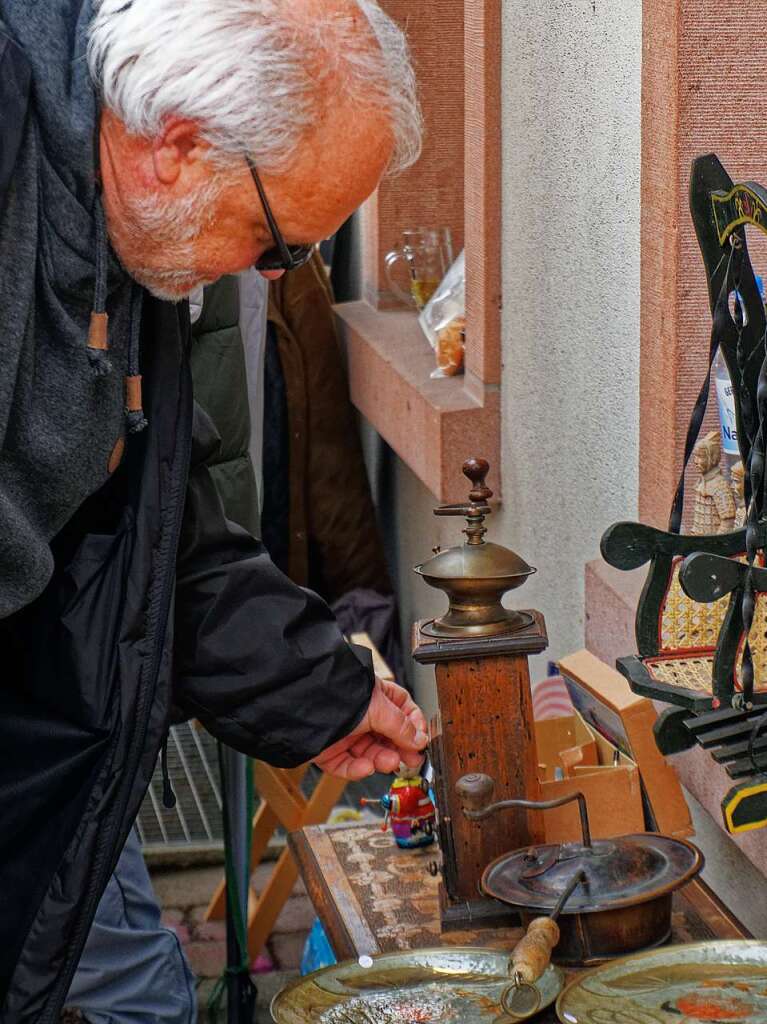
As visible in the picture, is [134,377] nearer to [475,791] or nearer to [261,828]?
[475,791]

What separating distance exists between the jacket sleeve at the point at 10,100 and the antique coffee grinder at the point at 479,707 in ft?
2.55

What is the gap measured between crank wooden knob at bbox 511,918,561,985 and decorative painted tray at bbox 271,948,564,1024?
4cm

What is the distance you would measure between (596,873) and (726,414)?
591 millimetres

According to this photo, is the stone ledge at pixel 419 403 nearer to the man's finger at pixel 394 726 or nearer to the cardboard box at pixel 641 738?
the cardboard box at pixel 641 738

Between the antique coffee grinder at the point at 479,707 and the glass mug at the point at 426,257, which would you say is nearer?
the antique coffee grinder at the point at 479,707

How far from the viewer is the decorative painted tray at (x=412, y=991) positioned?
1.75 meters

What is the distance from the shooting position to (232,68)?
153 centimetres

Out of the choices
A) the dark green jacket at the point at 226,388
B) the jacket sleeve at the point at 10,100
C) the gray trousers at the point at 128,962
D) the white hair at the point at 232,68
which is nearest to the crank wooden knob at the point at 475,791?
the white hair at the point at 232,68

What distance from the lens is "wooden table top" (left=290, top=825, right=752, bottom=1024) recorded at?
77.7 inches

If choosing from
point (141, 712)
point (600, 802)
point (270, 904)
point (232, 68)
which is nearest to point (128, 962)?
point (270, 904)

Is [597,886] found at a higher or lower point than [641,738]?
lower

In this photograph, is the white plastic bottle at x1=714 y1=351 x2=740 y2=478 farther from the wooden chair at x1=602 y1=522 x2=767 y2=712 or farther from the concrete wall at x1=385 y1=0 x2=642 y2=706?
the concrete wall at x1=385 y1=0 x2=642 y2=706

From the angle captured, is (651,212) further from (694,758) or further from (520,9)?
(520,9)

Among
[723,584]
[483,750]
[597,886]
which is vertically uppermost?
A: [723,584]
